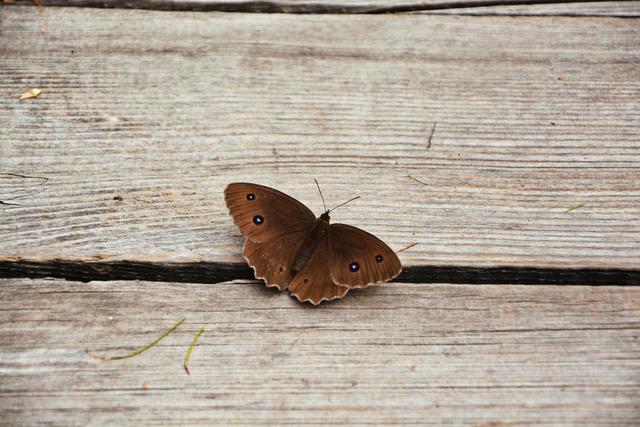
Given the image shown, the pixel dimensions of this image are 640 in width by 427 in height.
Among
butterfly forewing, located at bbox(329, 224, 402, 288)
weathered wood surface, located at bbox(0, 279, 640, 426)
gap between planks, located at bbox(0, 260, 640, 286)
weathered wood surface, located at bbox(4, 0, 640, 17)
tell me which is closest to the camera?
weathered wood surface, located at bbox(0, 279, 640, 426)

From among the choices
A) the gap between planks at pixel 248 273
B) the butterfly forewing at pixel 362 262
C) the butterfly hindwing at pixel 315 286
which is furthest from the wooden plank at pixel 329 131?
the butterfly hindwing at pixel 315 286

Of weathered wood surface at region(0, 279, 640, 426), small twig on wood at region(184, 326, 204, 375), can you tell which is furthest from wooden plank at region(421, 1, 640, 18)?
small twig on wood at region(184, 326, 204, 375)

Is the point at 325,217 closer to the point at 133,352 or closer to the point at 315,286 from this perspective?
the point at 315,286

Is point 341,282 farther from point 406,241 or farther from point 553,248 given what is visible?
point 553,248

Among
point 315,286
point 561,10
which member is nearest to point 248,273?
point 315,286

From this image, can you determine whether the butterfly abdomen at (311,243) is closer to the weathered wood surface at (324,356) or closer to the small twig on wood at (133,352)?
the weathered wood surface at (324,356)

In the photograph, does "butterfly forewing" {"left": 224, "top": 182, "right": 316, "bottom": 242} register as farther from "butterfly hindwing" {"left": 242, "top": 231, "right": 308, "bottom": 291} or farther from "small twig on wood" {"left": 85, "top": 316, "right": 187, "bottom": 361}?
"small twig on wood" {"left": 85, "top": 316, "right": 187, "bottom": 361}

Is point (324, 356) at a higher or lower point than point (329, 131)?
lower
